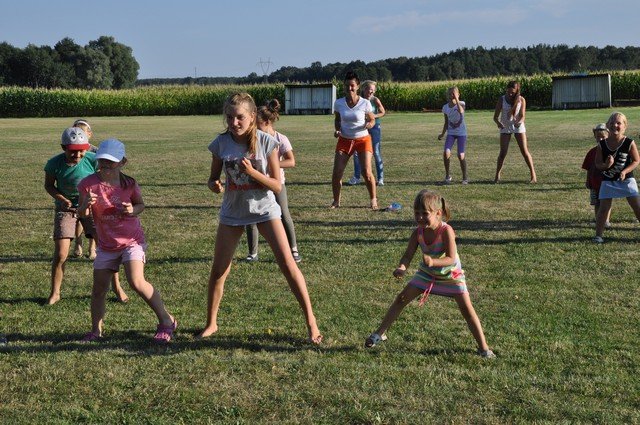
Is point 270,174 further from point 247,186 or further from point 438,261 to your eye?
point 438,261

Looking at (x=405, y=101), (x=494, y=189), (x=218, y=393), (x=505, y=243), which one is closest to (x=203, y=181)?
(x=494, y=189)

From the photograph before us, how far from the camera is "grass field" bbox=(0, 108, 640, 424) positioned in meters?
4.52

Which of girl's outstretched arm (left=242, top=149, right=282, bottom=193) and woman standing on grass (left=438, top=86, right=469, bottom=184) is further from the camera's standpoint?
woman standing on grass (left=438, top=86, right=469, bottom=184)

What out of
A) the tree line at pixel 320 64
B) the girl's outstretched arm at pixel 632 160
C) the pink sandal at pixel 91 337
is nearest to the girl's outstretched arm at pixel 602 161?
the girl's outstretched arm at pixel 632 160

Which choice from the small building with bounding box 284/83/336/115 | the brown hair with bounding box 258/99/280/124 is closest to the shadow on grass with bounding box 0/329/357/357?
the brown hair with bounding box 258/99/280/124

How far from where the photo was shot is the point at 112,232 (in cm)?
573

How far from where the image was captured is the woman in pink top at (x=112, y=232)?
566 centimetres

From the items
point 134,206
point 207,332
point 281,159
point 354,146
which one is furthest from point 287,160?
point 354,146

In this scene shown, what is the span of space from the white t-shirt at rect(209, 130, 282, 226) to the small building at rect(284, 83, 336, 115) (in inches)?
2248

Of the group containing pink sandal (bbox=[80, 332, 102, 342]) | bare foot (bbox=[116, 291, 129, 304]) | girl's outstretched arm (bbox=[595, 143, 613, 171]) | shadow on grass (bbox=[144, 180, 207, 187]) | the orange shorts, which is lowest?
pink sandal (bbox=[80, 332, 102, 342])

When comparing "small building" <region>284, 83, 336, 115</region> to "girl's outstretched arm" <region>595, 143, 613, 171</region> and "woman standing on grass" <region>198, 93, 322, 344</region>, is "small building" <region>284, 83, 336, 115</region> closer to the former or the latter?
"girl's outstretched arm" <region>595, 143, 613, 171</region>

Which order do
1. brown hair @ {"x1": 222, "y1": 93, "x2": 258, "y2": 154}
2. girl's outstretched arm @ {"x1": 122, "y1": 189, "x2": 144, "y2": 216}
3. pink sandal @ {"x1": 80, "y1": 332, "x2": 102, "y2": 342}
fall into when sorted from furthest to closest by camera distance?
1. pink sandal @ {"x1": 80, "y1": 332, "x2": 102, "y2": 342}
2. girl's outstretched arm @ {"x1": 122, "y1": 189, "x2": 144, "y2": 216}
3. brown hair @ {"x1": 222, "y1": 93, "x2": 258, "y2": 154}

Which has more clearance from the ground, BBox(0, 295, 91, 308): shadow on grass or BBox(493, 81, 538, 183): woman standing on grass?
BBox(493, 81, 538, 183): woman standing on grass

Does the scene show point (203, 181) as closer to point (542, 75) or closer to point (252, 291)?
point (252, 291)
